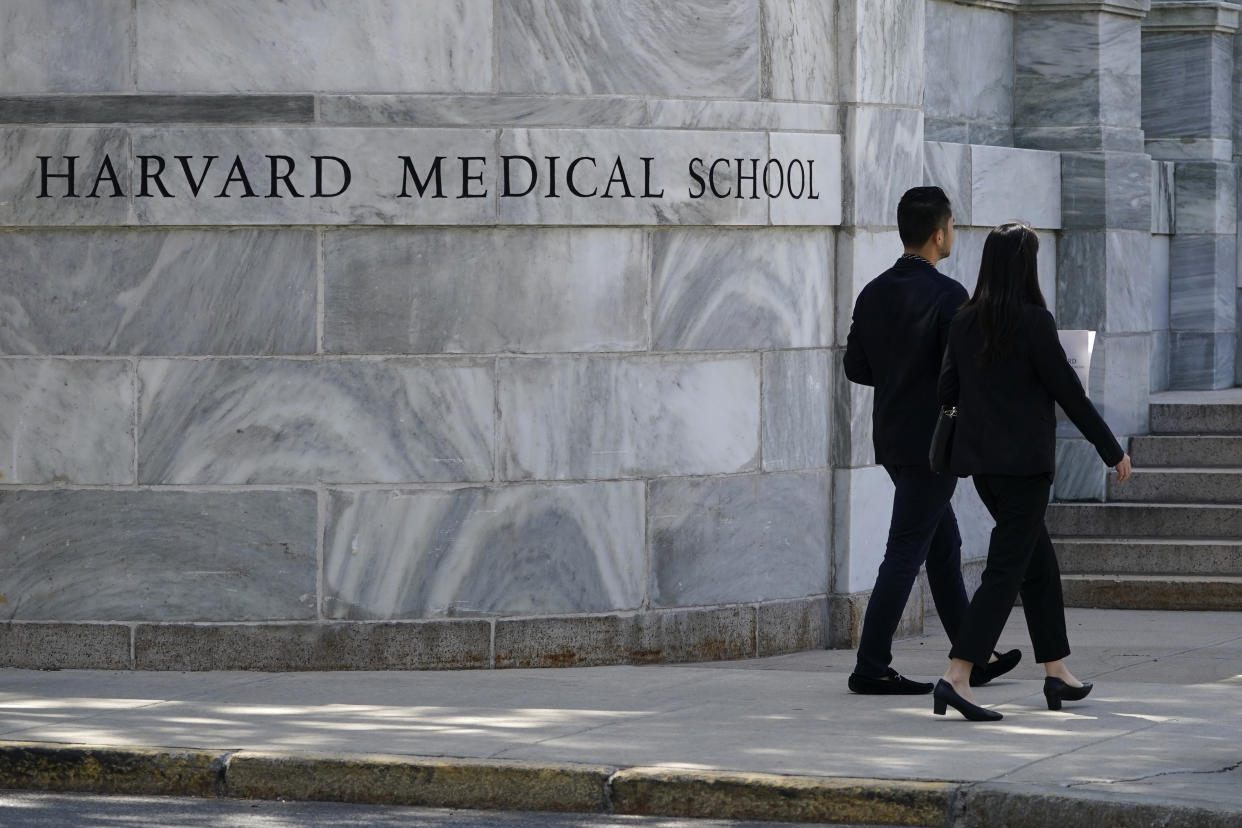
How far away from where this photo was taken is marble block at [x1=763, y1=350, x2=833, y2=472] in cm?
1009

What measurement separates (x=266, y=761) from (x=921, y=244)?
3353 mm

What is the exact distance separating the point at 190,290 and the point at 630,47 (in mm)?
2218

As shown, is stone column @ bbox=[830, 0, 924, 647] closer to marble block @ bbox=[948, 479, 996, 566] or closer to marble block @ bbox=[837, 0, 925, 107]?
marble block @ bbox=[837, 0, 925, 107]

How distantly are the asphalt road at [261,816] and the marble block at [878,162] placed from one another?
13.7ft

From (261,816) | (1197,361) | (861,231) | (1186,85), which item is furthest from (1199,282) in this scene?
(261,816)

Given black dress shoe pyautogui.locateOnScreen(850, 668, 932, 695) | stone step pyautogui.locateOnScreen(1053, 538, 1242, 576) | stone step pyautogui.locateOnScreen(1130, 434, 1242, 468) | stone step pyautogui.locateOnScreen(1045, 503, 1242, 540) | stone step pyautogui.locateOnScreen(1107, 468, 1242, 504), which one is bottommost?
black dress shoe pyautogui.locateOnScreen(850, 668, 932, 695)

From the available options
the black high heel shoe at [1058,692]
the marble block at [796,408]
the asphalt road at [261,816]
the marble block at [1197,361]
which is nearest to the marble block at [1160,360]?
the marble block at [1197,361]

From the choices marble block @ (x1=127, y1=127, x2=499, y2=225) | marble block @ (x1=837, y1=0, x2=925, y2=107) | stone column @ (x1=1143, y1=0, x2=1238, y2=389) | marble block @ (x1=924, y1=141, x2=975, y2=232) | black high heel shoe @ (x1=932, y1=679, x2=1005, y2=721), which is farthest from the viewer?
stone column @ (x1=1143, y1=0, x2=1238, y2=389)

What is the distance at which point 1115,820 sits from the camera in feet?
21.3

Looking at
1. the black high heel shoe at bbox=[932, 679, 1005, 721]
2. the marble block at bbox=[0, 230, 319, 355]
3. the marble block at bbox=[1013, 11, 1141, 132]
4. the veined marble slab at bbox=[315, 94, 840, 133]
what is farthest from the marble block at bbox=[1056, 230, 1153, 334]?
the marble block at bbox=[0, 230, 319, 355]

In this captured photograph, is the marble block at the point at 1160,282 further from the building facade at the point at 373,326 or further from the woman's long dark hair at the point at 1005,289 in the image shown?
the woman's long dark hair at the point at 1005,289

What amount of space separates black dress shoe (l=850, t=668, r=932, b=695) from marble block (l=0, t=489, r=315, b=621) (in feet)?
7.98

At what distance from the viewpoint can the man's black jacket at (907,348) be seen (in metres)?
8.63

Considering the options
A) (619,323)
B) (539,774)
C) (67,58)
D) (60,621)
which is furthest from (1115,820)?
(67,58)
